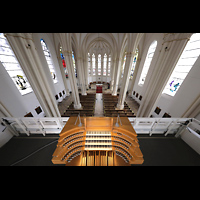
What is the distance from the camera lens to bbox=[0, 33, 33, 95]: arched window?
6170 millimetres

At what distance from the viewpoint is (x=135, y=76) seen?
14180mm

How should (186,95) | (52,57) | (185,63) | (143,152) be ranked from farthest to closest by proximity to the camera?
(52,57), (185,63), (186,95), (143,152)

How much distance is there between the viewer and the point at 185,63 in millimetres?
6988

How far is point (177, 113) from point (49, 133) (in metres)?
Answer: 10.4

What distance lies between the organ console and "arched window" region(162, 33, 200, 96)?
7788mm

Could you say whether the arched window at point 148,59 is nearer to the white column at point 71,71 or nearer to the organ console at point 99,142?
the white column at point 71,71

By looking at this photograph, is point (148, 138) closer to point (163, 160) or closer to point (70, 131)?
point (163, 160)

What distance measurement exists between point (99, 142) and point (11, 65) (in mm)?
9816

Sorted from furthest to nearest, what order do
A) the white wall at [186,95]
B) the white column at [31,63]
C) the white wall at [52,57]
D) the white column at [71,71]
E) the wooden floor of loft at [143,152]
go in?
the white wall at [52,57], the white column at [71,71], the white wall at [186,95], the white column at [31,63], the wooden floor of loft at [143,152]

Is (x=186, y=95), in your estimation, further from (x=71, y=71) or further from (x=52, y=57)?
(x=52, y=57)

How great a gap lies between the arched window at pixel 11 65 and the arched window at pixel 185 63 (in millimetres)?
15198

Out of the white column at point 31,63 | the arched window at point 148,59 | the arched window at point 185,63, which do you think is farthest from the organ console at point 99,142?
the arched window at point 148,59

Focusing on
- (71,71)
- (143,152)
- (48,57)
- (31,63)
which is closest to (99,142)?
(143,152)

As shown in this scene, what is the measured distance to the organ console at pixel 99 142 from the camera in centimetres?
332
